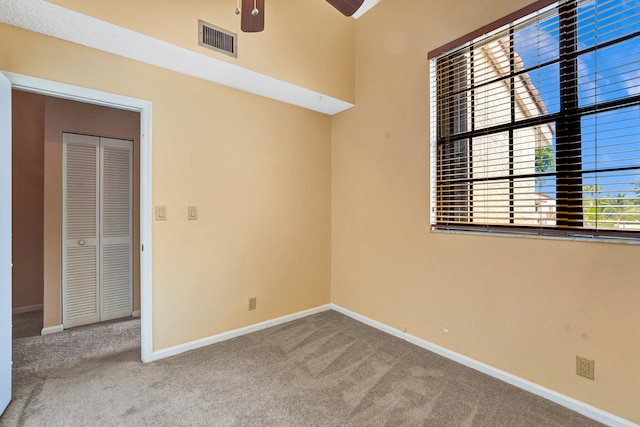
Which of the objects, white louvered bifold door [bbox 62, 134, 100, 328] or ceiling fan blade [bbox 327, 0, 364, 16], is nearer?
ceiling fan blade [bbox 327, 0, 364, 16]

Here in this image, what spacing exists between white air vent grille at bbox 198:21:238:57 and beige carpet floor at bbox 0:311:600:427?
8.29 feet

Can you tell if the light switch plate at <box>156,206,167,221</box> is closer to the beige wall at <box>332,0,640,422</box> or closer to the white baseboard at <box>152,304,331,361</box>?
the white baseboard at <box>152,304,331,361</box>

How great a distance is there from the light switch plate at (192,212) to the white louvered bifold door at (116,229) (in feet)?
4.62

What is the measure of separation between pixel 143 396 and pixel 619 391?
2.93 meters

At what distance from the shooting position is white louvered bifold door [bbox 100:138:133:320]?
3307 mm

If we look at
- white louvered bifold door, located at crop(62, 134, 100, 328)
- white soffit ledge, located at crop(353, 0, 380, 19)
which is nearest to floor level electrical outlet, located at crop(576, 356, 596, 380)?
white soffit ledge, located at crop(353, 0, 380, 19)

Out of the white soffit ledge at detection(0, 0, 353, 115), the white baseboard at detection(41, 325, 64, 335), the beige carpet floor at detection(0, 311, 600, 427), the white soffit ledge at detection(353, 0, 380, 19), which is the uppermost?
the white soffit ledge at detection(353, 0, 380, 19)

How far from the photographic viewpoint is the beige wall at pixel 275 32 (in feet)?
6.52

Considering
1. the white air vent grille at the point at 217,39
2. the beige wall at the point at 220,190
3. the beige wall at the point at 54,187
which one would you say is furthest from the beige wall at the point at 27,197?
the white air vent grille at the point at 217,39

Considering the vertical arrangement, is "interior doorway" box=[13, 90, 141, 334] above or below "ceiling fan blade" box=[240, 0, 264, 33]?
below

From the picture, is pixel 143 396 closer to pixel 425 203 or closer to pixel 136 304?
pixel 136 304

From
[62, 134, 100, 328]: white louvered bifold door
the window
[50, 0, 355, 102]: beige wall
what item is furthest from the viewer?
[62, 134, 100, 328]: white louvered bifold door

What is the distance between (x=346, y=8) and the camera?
189 cm

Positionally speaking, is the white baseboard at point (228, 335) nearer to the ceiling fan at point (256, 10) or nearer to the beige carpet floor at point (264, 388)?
the beige carpet floor at point (264, 388)
